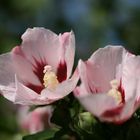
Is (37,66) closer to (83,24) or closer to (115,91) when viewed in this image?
(115,91)

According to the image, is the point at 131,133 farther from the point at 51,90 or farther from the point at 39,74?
the point at 39,74

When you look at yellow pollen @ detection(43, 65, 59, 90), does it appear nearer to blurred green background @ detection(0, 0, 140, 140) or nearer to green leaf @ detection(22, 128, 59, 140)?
green leaf @ detection(22, 128, 59, 140)

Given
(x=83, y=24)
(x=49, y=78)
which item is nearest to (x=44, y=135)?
(x=49, y=78)

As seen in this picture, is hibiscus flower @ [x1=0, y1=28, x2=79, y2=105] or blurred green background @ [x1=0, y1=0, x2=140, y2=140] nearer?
hibiscus flower @ [x1=0, y1=28, x2=79, y2=105]

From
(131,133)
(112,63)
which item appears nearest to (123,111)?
(131,133)

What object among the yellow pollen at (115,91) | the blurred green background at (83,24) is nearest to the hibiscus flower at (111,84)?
the yellow pollen at (115,91)

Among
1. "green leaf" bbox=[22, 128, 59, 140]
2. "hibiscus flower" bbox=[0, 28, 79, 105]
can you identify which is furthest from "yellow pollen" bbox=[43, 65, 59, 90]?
"green leaf" bbox=[22, 128, 59, 140]

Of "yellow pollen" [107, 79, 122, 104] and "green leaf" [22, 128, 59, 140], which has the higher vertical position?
"yellow pollen" [107, 79, 122, 104]

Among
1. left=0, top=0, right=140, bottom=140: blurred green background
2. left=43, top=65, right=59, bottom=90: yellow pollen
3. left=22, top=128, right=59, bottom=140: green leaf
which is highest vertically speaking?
left=0, top=0, right=140, bottom=140: blurred green background
